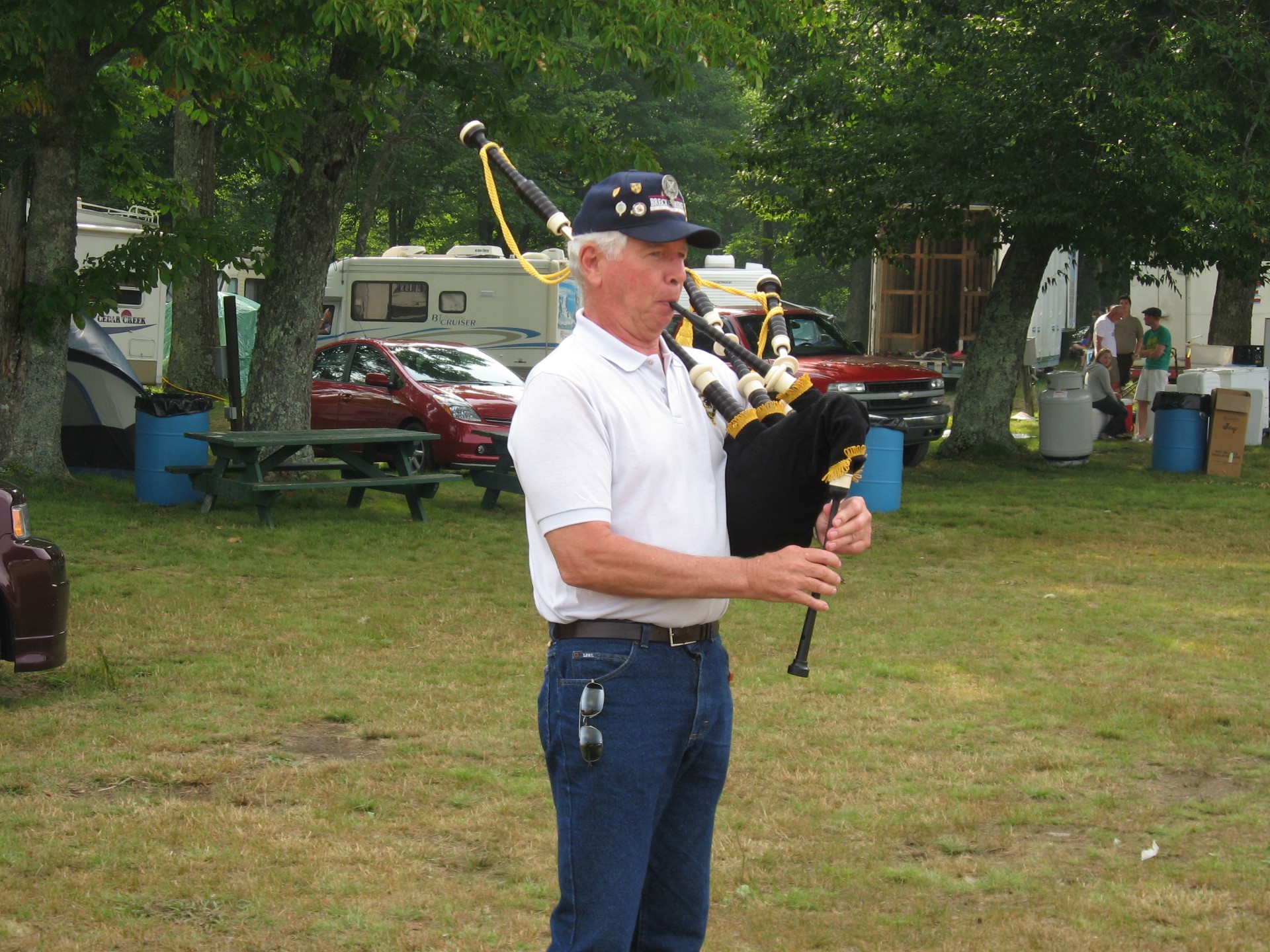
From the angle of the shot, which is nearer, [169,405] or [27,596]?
[27,596]

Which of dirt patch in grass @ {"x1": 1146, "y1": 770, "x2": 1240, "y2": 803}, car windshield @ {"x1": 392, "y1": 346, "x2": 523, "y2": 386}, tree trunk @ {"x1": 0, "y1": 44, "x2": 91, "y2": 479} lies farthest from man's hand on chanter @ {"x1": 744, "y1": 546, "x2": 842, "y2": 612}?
car windshield @ {"x1": 392, "y1": 346, "x2": 523, "y2": 386}

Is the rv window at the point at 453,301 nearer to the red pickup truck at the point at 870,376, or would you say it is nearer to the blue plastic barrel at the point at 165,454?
the red pickup truck at the point at 870,376

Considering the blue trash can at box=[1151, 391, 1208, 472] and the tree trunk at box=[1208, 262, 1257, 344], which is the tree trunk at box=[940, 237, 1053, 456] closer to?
the blue trash can at box=[1151, 391, 1208, 472]

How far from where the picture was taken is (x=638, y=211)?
278 cm

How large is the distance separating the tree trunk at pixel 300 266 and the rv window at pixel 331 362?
2514 millimetres

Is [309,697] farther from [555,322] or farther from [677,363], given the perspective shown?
[555,322]

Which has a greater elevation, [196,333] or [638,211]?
[638,211]

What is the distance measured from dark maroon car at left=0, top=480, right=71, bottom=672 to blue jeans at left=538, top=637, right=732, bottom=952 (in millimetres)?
4086

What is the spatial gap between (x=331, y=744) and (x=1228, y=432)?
13.6 metres

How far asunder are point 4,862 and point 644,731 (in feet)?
9.42

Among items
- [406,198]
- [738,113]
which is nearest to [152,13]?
[406,198]

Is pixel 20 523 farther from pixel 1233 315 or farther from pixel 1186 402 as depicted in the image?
pixel 1233 315

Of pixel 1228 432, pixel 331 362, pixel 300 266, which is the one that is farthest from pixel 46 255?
pixel 1228 432

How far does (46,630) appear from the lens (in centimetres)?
628
